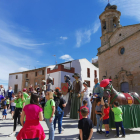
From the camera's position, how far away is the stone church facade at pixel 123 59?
54.1 feet

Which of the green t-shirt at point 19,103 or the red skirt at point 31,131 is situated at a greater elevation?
the green t-shirt at point 19,103

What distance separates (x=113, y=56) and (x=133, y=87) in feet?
17.8

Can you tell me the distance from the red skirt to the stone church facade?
49.9ft

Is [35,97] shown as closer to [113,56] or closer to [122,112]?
[122,112]

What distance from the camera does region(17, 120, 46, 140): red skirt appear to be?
2.85m

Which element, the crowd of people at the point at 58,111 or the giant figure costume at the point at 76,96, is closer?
the crowd of people at the point at 58,111

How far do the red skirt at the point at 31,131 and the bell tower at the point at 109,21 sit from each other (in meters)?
23.7

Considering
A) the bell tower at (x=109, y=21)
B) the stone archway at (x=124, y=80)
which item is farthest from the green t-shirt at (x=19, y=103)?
the bell tower at (x=109, y=21)

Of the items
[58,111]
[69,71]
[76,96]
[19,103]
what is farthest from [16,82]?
[58,111]

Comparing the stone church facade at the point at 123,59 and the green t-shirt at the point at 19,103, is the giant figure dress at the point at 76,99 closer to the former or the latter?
the green t-shirt at the point at 19,103

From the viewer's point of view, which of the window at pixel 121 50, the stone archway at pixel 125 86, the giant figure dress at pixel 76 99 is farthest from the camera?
the window at pixel 121 50

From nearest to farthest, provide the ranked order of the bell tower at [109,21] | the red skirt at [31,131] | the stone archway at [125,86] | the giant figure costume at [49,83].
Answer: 1. the red skirt at [31,131]
2. the giant figure costume at [49,83]
3. the stone archway at [125,86]
4. the bell tower at [109,21]

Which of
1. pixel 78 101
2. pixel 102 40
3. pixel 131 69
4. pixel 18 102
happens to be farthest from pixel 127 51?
pixel 18 102

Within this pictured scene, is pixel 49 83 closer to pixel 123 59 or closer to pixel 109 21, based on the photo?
pixel 123 59
